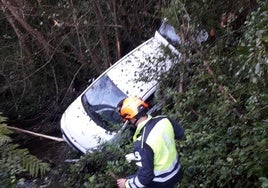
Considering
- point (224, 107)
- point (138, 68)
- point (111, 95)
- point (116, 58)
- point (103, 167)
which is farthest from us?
point (116, 58)

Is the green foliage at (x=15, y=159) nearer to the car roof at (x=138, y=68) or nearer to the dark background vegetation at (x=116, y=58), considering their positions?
the dark background vegetation at (x=116, y=58)

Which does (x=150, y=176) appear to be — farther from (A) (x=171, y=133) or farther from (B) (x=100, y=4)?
(B) (x=100, y=4)

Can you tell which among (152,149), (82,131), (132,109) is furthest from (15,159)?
(82,131)

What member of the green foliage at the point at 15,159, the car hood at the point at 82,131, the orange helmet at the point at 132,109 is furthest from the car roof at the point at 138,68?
the green foliage at the point at 15,159

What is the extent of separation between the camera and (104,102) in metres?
7.98

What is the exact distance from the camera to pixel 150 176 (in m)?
4.44

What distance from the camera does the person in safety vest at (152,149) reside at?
174 inches

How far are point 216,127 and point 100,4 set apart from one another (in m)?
4.94

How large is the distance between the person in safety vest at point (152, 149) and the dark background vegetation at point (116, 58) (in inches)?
23.0

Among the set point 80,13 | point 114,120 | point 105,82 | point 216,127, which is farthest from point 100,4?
point 216,127

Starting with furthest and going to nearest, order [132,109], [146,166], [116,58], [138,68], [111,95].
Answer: [116,58] → [111,95] → [138,68] → [132,109] → [146,166]

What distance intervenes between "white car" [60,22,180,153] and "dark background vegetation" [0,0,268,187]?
1.31 ft

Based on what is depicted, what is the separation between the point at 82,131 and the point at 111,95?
2.45 feet

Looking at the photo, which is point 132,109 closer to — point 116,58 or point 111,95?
point 111,95
